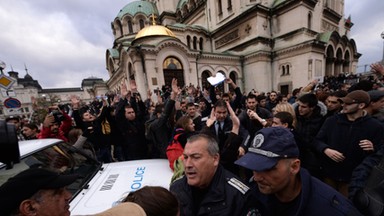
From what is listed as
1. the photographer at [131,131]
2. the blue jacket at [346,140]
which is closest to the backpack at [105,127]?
the photographer at [131,131]

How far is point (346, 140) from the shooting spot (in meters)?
2.11

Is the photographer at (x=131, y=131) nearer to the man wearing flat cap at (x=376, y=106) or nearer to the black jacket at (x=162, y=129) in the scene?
the black jacket at (x=162, y=129)

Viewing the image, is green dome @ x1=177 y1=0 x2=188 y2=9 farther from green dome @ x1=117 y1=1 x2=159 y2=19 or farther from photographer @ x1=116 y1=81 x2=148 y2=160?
photographer @ x1=116 y1=81 x2=148 y2=160

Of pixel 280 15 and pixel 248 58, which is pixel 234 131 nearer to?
pixel 248 58

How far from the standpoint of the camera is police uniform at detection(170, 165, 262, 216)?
1.37 metres

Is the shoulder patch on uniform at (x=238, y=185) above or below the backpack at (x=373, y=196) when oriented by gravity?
above

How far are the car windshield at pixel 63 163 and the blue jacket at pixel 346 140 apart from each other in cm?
321

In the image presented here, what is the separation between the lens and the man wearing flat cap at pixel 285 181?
110 cm

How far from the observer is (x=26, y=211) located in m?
1.11

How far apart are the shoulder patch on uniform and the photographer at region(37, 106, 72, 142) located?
13.3 ft

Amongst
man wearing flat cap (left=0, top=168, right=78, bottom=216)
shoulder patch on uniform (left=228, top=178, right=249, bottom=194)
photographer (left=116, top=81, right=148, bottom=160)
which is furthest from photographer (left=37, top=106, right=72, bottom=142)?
shoulder patch on uniform (left=228, top=178, right=249, bottom=194)

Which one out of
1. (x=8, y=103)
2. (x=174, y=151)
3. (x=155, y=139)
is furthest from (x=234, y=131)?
(x=8, y=103)

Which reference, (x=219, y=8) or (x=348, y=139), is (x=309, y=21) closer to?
(x=219, y=8)

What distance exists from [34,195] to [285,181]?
1.68m
